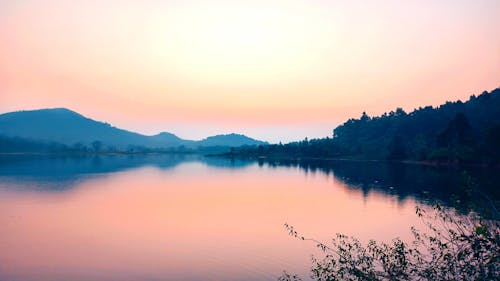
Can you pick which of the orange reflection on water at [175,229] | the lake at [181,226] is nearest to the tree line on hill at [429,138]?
the lake at [181,226]

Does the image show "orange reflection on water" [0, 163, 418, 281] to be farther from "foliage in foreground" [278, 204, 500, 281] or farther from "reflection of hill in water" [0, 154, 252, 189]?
"reflection of hill in water" [0, 154, 252, 189]

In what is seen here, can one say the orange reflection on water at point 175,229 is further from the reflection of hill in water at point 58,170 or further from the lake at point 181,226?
the reflection of hill in water at point 58,170

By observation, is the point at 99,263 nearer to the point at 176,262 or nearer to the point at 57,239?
the point at 176,262

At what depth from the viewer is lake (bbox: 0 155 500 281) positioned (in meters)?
20.5

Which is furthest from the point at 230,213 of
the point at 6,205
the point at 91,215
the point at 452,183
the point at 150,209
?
the point at 452,183

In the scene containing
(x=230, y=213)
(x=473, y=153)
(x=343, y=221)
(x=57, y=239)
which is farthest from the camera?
(x=473, y=153)

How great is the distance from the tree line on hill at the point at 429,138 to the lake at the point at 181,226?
48312 millimetres

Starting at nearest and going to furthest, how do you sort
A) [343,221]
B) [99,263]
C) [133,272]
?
[133,272] < [99,263] < [343,221]

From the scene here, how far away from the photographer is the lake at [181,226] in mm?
20531

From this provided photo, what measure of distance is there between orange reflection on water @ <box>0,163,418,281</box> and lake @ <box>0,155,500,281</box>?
7 cm

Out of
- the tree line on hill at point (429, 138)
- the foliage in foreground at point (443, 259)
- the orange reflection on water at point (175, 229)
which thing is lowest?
the orange reflection on water at point (175, 229)

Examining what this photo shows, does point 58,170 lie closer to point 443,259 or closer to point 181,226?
point 181,226

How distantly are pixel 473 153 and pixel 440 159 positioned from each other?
11.0 meters

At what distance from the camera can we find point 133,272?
1986cm
